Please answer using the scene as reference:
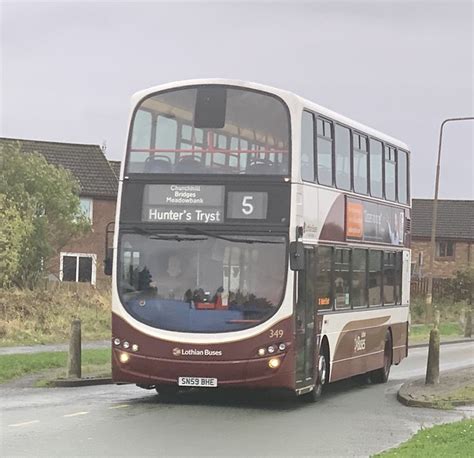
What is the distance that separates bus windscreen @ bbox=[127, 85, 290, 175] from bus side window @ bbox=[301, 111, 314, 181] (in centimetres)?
42

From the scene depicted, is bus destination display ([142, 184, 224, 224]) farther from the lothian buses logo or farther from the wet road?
the wet road

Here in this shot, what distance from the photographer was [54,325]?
31.3 m

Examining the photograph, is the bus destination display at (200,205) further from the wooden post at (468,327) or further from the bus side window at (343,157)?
the wooden post at (468,327)

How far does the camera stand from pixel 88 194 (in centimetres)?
5512

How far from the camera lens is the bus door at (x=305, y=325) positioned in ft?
53.5

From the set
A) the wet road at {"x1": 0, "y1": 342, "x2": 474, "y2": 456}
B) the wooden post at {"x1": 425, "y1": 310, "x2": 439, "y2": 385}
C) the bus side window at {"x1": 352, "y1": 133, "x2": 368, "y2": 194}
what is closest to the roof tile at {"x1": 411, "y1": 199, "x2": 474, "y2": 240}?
the wooden post at {"x1": 425, "y1": 310, "x2": 439, "y2": 385}

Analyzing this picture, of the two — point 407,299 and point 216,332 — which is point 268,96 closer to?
point 216,332

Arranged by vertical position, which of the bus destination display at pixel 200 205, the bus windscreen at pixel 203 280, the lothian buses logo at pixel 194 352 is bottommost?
the lothian buses logo at pixel 194 352

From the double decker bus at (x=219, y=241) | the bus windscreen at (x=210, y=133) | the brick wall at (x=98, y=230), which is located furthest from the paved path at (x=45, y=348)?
the brick wall at (x=98, y=230)

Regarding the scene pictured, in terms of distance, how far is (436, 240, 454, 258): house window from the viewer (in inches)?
3263

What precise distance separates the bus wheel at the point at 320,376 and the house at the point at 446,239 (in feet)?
207

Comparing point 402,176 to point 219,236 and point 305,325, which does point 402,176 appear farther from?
point 219,236

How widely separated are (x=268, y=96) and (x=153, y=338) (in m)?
4.01

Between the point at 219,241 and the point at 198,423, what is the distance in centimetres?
294
